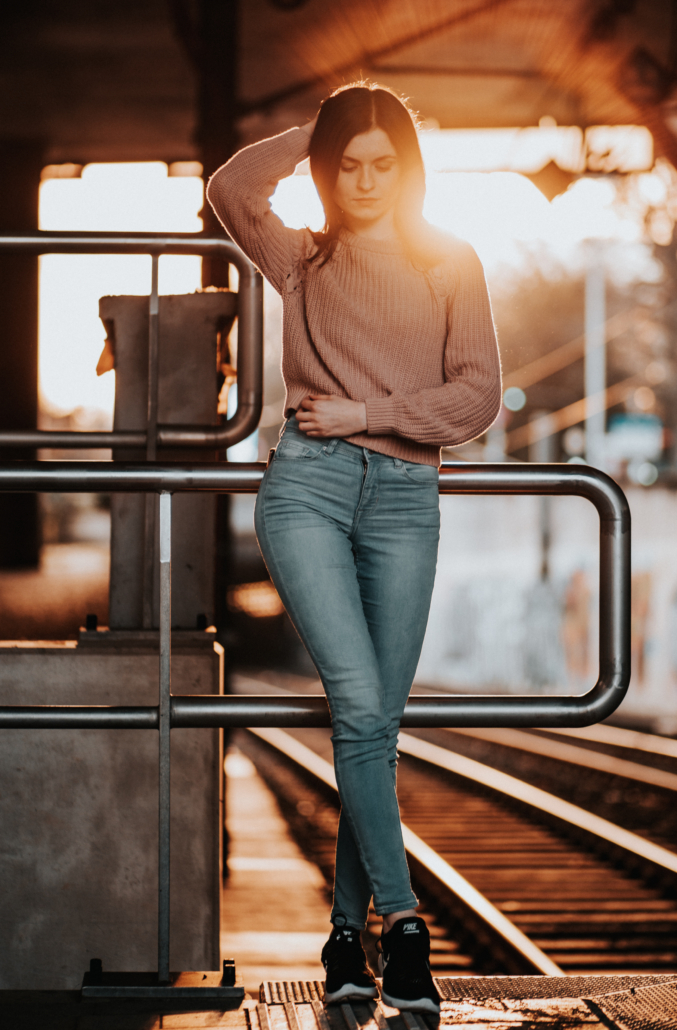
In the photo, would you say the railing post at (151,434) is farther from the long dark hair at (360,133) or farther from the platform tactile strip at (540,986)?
the platform tactile strip at (540,986)

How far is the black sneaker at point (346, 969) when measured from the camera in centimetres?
166

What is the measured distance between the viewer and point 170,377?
2.64 meters

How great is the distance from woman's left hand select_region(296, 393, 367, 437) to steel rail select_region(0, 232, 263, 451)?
0.89 m

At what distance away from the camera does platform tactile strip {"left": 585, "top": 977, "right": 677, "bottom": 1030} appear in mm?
1596

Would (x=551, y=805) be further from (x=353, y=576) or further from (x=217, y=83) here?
(x=353, y=576)

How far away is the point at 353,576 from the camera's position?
1652mm

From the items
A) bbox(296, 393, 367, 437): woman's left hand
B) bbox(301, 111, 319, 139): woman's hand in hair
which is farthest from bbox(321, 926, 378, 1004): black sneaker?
bbox(301, 111, 319, 139): woman's hand in hair

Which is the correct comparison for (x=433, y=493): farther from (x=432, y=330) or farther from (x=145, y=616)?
(x=145, y=616)

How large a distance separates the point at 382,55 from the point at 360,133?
228 inches

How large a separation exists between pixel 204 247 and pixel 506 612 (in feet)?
43.8

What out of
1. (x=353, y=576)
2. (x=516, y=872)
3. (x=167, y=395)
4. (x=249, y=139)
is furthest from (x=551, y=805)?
(x=353, y=576)

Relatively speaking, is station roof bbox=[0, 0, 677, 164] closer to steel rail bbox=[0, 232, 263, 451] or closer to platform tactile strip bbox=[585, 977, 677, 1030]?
steel rail bbox=[0, 232, 263, 451]

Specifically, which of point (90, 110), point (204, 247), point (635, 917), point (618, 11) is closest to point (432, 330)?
point (204, 247)

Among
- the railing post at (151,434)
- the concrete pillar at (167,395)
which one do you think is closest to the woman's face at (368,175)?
the railing post at (151,434)
